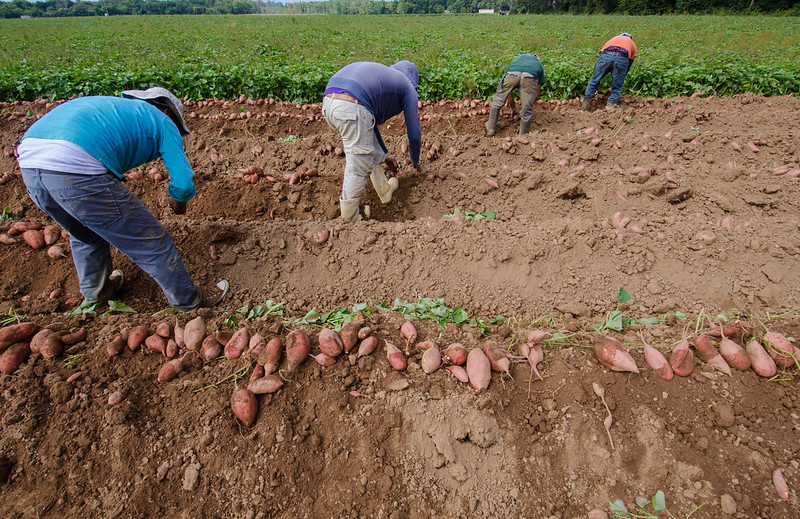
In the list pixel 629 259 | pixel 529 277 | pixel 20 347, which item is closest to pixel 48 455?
pixel 20 347

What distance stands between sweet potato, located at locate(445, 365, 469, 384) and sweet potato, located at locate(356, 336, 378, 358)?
441 mm

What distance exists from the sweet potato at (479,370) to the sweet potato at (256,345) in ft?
3.79

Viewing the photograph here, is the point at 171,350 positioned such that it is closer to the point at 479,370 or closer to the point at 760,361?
the point at 479,370

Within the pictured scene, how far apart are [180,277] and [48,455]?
1291 mm

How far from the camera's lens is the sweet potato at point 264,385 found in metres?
1.92

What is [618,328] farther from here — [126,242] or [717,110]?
Answer: [717,110]

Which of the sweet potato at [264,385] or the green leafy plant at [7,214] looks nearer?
the sweet potato at [264,385]

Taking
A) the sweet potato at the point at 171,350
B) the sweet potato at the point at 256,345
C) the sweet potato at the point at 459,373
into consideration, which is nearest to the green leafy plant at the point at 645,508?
the sweet potato at the point at 459,373

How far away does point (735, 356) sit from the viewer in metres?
2.01

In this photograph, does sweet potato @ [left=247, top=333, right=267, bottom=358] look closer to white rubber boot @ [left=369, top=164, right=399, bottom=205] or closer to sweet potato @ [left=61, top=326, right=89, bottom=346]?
sweet potato @ [left=61, top=326, right=89, bottom=346]

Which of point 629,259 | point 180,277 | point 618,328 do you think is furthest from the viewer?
point 629,259

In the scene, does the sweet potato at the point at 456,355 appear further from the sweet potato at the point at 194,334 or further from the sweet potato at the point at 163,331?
the sweet potato at the point at 163,331

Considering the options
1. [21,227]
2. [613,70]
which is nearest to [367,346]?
[21,227]

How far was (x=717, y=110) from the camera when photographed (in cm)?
646
